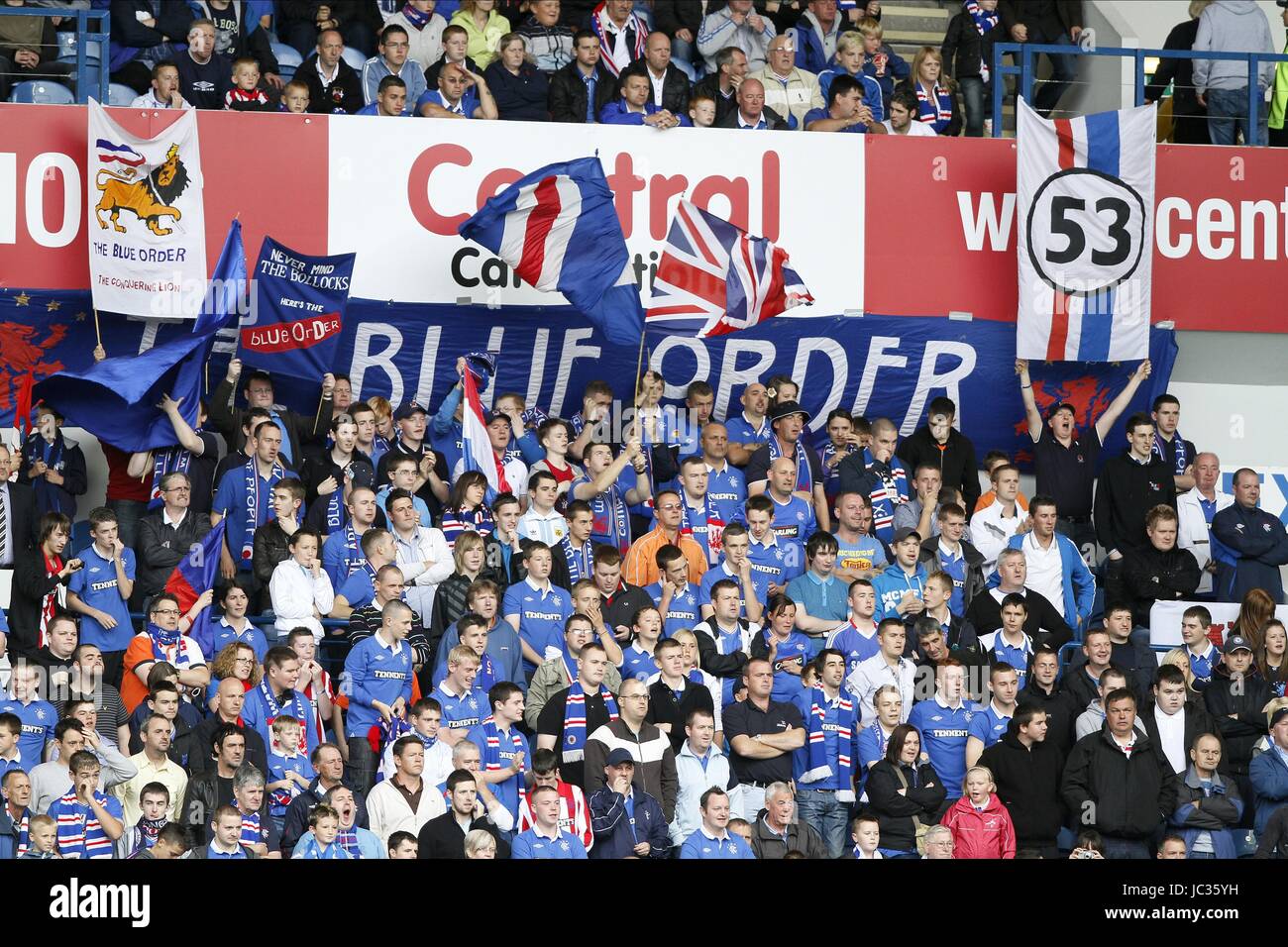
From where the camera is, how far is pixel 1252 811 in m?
13.4

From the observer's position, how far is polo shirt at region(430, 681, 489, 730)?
12.6 meters

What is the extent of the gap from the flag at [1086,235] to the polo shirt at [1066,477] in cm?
87

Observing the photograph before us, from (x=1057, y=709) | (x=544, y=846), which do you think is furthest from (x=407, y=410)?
(x=1057, y=709)

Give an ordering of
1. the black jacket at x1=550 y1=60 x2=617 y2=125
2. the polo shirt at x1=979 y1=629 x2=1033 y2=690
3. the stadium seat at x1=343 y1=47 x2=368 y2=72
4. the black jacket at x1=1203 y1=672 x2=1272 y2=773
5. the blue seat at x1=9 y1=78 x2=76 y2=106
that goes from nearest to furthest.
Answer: the black jacket at x1=1203 y1=672 x2=1272 y2=773 < the polo shirt at x1=979 y1=629 x2=1033 y2=690 < the blue seat at x1=9 y1=78 x2=76 y2=106 < the black jacket at x1=550 y1=60 x2=617 y2=125 < the stadium seat at x1=343 y1=47 x2=368 y2=72

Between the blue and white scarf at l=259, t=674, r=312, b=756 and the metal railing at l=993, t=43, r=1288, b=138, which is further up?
the metal railing at l=993, t=43, r=1288, b=138

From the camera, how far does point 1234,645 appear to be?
14.0 metres

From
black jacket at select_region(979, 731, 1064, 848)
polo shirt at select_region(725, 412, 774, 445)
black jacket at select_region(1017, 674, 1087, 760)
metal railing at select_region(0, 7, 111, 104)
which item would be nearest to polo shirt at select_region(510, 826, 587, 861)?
black jacket at select_region(979, 731, 1064, 848)

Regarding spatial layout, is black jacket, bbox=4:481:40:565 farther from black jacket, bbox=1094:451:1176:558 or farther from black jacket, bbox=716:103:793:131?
black jacket, bbox=1094:451:1176:558

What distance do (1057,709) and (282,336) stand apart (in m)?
A: 6.01

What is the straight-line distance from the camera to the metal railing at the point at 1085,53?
16859 mm

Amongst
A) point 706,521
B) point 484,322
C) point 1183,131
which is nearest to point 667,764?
point 706,521

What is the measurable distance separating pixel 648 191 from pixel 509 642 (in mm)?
4719

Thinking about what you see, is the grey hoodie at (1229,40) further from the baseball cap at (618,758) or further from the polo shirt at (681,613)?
the baseball cap at (618,758)

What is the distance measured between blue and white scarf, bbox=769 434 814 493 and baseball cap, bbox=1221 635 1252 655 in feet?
10.1
